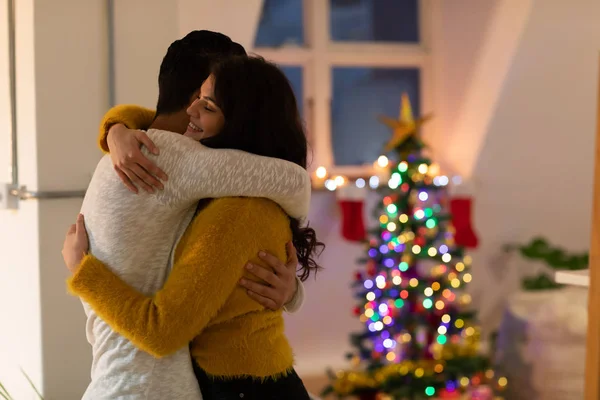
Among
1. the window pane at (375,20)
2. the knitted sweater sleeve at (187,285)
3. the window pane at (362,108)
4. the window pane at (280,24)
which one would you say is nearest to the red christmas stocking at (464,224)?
the window pane at (362,108)

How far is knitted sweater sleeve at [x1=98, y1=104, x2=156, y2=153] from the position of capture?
1.58 meters

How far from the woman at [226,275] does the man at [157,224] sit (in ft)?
0.08

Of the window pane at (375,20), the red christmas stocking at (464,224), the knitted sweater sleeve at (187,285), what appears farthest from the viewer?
the window pane at (375,20)

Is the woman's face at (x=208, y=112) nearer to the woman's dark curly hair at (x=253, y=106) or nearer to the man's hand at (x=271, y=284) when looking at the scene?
the woman's dark curly hair at (x=253, y=106)

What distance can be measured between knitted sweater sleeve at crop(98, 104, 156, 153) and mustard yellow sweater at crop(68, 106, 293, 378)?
0.39 m

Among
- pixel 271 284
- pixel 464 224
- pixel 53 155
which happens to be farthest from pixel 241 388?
pixel 464 224

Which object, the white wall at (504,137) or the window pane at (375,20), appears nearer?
the white wall at (504,137)

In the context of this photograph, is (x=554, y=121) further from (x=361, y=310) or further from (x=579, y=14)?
(x=361, y=310)

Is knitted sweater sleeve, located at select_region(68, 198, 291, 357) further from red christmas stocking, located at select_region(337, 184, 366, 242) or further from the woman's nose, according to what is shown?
red christmas stocking, located at select_region(337, 184, 366, 242)

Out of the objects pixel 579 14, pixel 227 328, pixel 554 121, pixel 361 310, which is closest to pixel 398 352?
pixel 361 310

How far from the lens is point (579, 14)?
409 cm

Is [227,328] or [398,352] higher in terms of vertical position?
[227,328]

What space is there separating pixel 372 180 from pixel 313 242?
2448 millimetres

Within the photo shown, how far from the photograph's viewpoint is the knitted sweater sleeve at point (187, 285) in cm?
121
